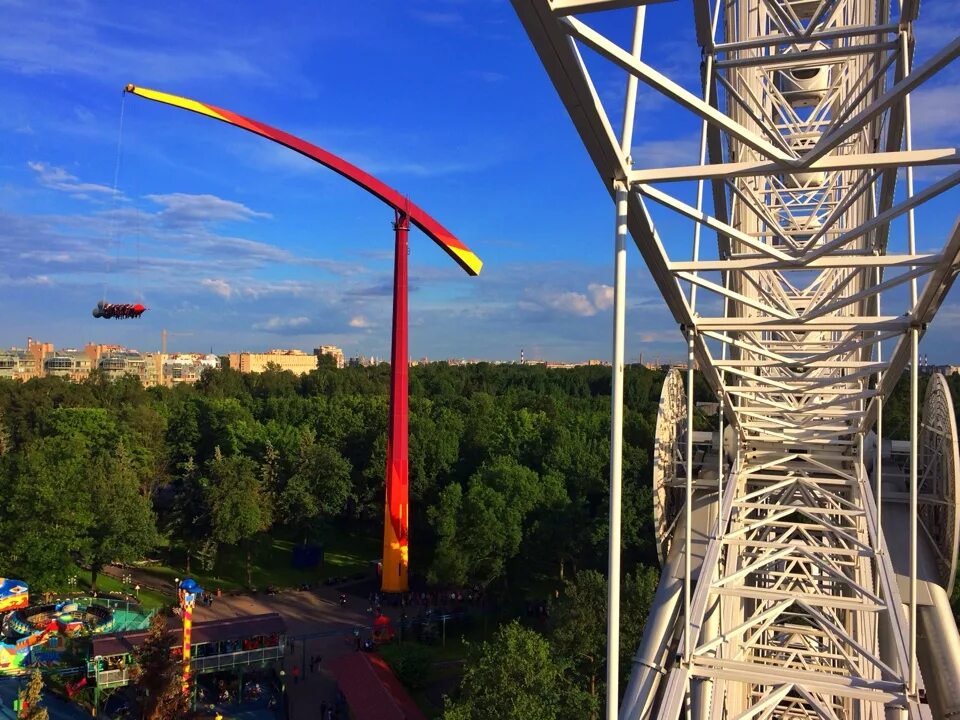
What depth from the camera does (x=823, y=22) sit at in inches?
235

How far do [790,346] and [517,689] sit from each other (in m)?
8.04

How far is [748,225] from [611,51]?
7.82m

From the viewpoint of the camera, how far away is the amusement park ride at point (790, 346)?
3891mm

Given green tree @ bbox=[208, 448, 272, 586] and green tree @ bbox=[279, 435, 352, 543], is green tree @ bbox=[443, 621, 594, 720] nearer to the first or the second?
green tree @ bbox=[208, 448, 272, 586]

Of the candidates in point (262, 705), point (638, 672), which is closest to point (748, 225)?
point (638, 672)

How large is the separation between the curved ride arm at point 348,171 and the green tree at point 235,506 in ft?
39.8

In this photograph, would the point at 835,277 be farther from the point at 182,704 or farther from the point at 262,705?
the point at 262,705

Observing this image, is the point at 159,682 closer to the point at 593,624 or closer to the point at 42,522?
the point at 593,624

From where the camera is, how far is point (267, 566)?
1200 inches

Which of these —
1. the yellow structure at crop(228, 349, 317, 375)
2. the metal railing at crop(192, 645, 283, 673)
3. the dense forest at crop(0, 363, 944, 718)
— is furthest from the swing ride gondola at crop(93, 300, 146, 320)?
the yellow structure at crop(228, 349, 317, 375)

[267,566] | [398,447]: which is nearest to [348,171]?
[398,447]

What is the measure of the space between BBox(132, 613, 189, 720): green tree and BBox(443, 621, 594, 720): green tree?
531 centimetres

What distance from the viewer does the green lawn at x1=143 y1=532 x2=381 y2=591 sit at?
93.4ft

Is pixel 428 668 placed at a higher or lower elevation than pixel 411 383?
lower
